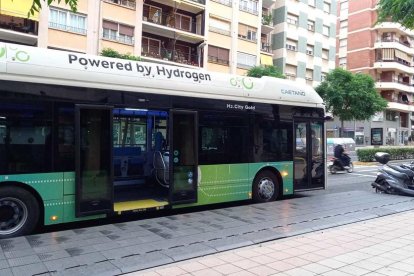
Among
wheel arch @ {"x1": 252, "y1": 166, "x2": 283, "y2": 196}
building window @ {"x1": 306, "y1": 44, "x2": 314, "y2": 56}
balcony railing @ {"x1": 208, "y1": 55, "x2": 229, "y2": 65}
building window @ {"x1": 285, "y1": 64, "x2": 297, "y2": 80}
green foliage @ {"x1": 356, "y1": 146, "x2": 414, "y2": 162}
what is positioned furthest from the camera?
building window @ {"x1": 306, "y1": 44, "x2": 314, "y2": 56}

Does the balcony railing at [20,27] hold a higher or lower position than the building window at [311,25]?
lower

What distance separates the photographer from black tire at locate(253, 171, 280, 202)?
9.39m

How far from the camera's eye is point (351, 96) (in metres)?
34.1

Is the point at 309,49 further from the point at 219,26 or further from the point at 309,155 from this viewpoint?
the point at 309,155

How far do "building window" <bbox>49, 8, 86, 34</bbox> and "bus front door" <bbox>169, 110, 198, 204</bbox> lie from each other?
20875mm

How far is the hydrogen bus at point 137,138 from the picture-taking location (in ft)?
20.3

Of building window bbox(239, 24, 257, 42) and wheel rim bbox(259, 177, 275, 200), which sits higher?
building window bbox(239, 24, 257, 42)

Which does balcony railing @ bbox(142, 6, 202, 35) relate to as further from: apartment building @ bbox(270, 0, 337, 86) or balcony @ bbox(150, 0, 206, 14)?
apartment building @ bbox(270, 0, 337, 86)

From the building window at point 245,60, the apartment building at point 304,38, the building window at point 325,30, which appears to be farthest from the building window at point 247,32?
the building window at point 325,30

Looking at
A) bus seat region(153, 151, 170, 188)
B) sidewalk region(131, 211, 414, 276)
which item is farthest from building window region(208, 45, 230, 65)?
sidewalk region(131, 211, 414, 276)

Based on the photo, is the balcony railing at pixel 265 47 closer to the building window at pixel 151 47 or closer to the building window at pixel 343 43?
the building window at pixel 151 47

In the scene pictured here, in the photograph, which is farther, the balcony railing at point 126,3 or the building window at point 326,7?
the building window at point 326,7

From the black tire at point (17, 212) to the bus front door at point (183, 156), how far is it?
2.58 m

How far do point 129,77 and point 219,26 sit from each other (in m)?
29.7
